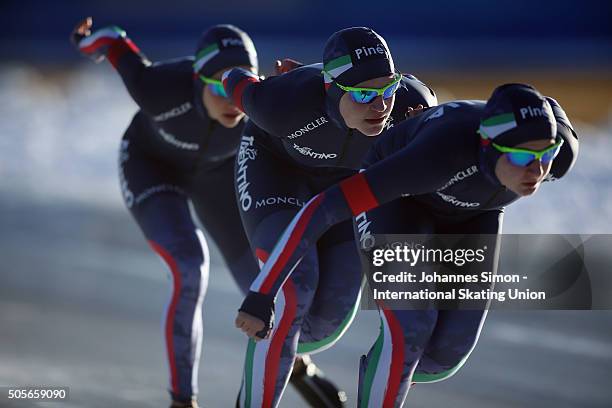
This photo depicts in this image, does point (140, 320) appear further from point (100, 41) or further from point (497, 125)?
point (497, 125)

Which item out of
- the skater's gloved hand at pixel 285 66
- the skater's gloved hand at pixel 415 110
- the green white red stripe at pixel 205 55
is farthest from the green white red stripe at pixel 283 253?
the green white red stripe at pixel 205 55

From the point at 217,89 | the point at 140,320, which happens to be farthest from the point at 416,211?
the point at 140,320

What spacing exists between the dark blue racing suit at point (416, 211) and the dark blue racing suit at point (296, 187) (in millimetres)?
288

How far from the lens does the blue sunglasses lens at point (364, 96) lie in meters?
3.76

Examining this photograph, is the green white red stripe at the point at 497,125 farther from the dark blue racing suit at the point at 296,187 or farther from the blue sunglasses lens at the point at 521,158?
the dark blue racing suit at the point at 296,187

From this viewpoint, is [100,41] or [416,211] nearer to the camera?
[416,211]

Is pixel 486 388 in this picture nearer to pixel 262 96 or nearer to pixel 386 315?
pixel 386 315

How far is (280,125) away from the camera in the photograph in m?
4.01

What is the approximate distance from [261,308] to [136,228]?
208 inches

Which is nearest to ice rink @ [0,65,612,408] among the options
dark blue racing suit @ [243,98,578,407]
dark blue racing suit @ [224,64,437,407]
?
dark blue racing suit @ [224,64,437,407]

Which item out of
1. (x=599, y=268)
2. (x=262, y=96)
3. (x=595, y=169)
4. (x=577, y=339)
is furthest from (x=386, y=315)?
(x=595, y=169)

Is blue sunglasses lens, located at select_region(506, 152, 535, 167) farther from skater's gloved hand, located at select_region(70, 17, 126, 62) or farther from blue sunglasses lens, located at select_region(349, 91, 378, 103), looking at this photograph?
skater's gloved hand, located at select_region(70, 17, 126, 62)

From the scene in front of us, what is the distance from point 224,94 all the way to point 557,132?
5.57ft

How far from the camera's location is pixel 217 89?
4715mm
